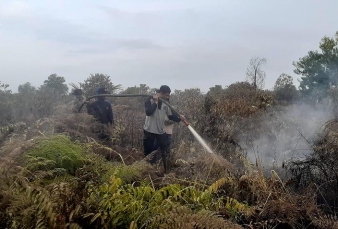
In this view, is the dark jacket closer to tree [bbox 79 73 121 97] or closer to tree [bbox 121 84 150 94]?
tree [bbox 79 73 121 97]

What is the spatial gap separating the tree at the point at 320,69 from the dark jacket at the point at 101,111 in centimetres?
1631

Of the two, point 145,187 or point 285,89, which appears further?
point 285,89

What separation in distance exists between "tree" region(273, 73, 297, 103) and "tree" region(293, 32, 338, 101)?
24.4 inches

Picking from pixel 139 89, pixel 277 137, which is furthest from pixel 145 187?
pixel 139 89

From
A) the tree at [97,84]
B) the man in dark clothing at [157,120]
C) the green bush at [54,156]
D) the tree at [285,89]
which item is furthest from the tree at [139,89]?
the green bush at [54,156]

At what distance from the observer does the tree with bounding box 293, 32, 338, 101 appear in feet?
75.7

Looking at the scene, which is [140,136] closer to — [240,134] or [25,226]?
[240,134]

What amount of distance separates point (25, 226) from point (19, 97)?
51.2 feet

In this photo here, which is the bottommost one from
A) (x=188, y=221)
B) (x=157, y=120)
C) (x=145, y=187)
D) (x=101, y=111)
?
(x=188, y=221)

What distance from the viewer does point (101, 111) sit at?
26.1ft

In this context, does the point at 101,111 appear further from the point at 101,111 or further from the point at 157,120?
the point at 157,120

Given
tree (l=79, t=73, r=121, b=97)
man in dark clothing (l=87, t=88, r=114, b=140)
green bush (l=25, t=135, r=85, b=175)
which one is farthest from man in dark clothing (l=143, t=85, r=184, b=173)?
tree (l=79, t=73, r=121, b=97)

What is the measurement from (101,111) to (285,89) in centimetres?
1852

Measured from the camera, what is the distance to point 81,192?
299cm
